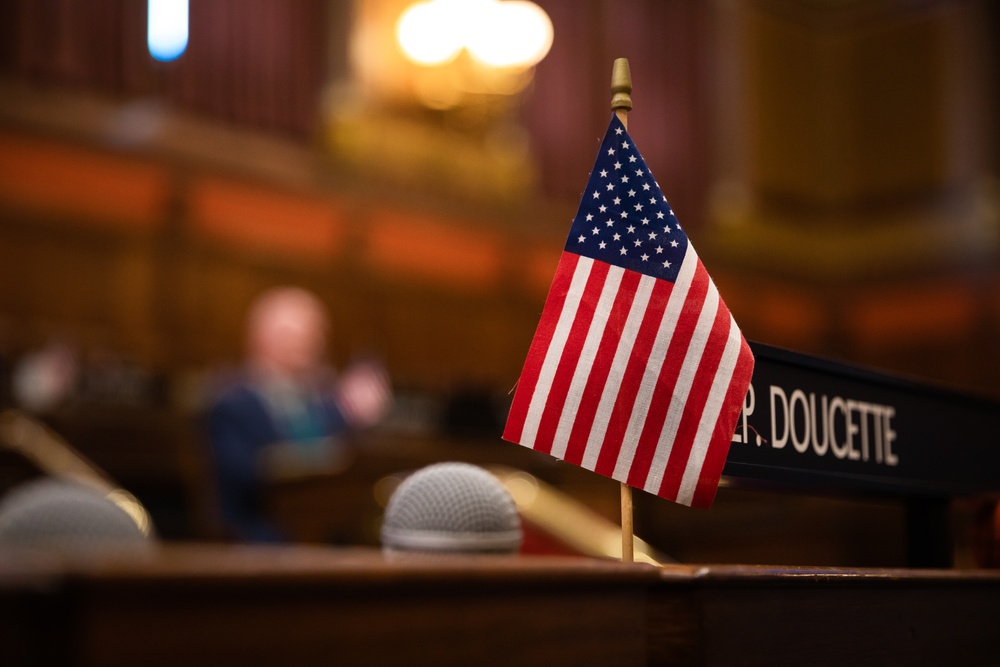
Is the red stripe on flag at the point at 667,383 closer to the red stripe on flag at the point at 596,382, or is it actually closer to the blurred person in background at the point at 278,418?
the red stripe on flag at the point at 596,382

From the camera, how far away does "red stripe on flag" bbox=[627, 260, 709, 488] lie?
4.39 feet

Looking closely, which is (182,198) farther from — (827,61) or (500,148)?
(827,61)

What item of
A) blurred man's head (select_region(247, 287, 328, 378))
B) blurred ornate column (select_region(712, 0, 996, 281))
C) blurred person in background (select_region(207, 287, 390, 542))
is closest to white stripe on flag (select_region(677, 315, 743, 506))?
blurred person in background (select_region(207, 287, 390, 542))

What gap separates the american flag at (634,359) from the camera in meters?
1.33

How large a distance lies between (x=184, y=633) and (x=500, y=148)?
8656mm

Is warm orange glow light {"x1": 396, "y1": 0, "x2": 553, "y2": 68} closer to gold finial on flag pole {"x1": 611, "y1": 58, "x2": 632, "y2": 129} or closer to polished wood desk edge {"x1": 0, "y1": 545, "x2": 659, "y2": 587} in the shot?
gold finial on flag pole {"x1": 611, "y1": 58, "x2": 632, "y2": 129}

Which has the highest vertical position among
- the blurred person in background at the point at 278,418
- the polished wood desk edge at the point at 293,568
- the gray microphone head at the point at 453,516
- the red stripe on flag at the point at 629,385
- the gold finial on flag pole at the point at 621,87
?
the gold finial on flag pole at the point at 621,87

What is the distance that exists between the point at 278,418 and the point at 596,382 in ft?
10.3

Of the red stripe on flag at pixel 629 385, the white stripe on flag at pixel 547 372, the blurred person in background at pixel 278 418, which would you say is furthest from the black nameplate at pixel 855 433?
the blurred person in background at pixel 278 418

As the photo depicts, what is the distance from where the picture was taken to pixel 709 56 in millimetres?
10477

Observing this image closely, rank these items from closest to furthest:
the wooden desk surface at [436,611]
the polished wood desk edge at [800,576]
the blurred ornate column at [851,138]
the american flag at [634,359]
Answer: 1. the wooden desk surface at [436,611]
2. the polished wood desk edge at [800,576]
3. the american flag at [634,359]
4. the blurred ornate column at [851,138]

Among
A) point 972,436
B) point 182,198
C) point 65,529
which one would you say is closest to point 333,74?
point 182,198

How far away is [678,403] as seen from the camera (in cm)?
134

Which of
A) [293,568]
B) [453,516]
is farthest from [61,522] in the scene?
[453,516]
